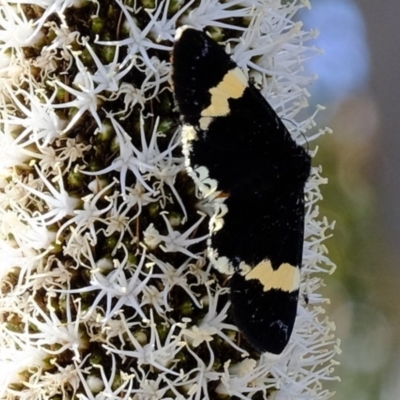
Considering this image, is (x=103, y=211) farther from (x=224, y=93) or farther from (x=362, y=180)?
(x=362, y=180)

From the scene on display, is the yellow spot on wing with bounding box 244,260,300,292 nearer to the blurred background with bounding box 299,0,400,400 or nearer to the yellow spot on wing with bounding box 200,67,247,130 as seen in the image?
the yellow spot on wing with bounding box 200,67,247,130

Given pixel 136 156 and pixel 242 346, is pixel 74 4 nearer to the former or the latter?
pixel 136 156

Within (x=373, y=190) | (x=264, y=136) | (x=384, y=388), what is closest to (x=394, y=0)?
(x=373, y=190)

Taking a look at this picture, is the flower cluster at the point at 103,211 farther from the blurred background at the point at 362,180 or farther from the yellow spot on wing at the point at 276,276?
the blurred background at the point at 362,180

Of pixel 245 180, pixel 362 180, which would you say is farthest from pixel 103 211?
pixel 362 180

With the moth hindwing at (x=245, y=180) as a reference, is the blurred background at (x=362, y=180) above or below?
below

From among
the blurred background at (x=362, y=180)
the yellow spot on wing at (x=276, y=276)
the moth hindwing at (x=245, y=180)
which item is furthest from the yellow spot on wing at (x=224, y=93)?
the blurred background at (x=362, y=180)
